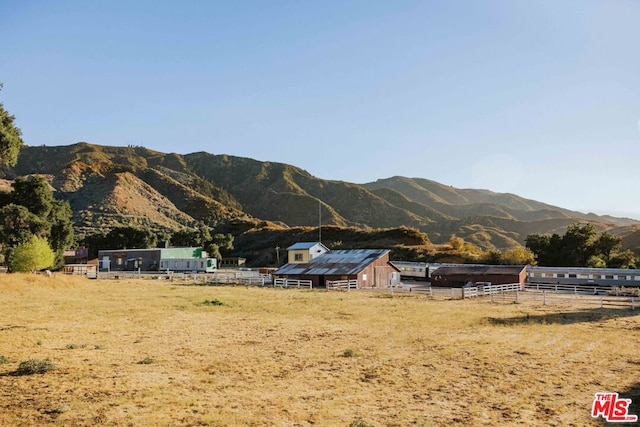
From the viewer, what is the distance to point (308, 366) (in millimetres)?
17734

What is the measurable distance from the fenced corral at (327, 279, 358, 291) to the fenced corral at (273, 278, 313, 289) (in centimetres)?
268

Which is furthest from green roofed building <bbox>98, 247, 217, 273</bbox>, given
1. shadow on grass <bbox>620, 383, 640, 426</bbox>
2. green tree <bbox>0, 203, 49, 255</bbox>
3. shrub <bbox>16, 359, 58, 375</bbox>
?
shadow on grass <bbox>620, 383, 640, 426</bbox>

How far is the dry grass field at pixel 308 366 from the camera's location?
12.5 m

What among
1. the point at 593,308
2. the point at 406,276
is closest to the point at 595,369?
the point at 593,308

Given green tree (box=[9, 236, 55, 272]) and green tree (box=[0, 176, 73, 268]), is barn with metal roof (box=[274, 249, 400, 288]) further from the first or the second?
green tree (box=[0, 176, 73, 268])

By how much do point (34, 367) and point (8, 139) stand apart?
19094 millimetres

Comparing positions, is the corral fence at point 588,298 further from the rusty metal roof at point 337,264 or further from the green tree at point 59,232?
the green tree at point 59,232

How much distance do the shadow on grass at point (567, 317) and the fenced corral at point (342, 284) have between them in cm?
2574

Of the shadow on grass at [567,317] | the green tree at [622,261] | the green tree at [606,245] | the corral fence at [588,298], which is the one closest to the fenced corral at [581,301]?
the corral fence at [588,298]

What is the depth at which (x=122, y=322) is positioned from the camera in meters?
27.2

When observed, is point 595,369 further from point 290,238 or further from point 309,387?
point 290,238

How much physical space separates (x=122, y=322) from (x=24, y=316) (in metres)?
6.11

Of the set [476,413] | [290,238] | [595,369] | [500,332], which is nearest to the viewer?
[476,413]

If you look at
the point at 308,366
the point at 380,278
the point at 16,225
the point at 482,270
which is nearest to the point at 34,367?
the point at 308,366
